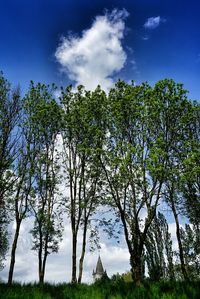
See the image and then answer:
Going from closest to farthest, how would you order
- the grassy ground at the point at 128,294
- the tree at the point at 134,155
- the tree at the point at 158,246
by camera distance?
the grassy ground at the point at 128,294, the tree at the point at 134,155, the tree at the point at 158,246

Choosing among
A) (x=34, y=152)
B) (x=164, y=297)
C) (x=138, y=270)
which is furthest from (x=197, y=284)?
(x=34, y=152)

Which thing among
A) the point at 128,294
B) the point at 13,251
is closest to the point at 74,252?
the point at 13,251

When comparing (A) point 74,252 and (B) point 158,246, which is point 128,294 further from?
(B) point 158,246

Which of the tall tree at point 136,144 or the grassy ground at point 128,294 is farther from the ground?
the tall tree at point 136,144

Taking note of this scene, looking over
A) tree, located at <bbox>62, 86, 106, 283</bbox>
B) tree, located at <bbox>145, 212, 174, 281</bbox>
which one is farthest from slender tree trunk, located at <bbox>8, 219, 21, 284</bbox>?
tree, located at <bbox>145, 212, 174, 281</bbox>

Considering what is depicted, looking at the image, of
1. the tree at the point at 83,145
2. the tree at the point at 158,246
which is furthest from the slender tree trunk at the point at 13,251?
the tree at the point at 158,246

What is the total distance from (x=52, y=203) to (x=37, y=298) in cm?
2205

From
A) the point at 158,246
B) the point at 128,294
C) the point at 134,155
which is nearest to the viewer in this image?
the point at 128,294

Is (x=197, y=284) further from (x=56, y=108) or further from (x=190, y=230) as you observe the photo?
(x=190, y=230)

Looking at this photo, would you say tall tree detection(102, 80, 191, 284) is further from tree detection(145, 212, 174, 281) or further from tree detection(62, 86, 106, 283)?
tree detection(145, 212, 174, 281)

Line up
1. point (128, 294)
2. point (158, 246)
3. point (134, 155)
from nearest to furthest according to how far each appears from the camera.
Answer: point (128, 294), point (134, 155), point (158, 246)

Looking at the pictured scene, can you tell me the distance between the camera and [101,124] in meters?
30.3

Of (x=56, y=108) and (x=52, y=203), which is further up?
(x=56, y=108)

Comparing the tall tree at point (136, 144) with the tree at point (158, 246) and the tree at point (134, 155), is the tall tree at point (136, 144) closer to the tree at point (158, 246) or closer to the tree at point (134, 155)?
the tree at point (134, 155)
